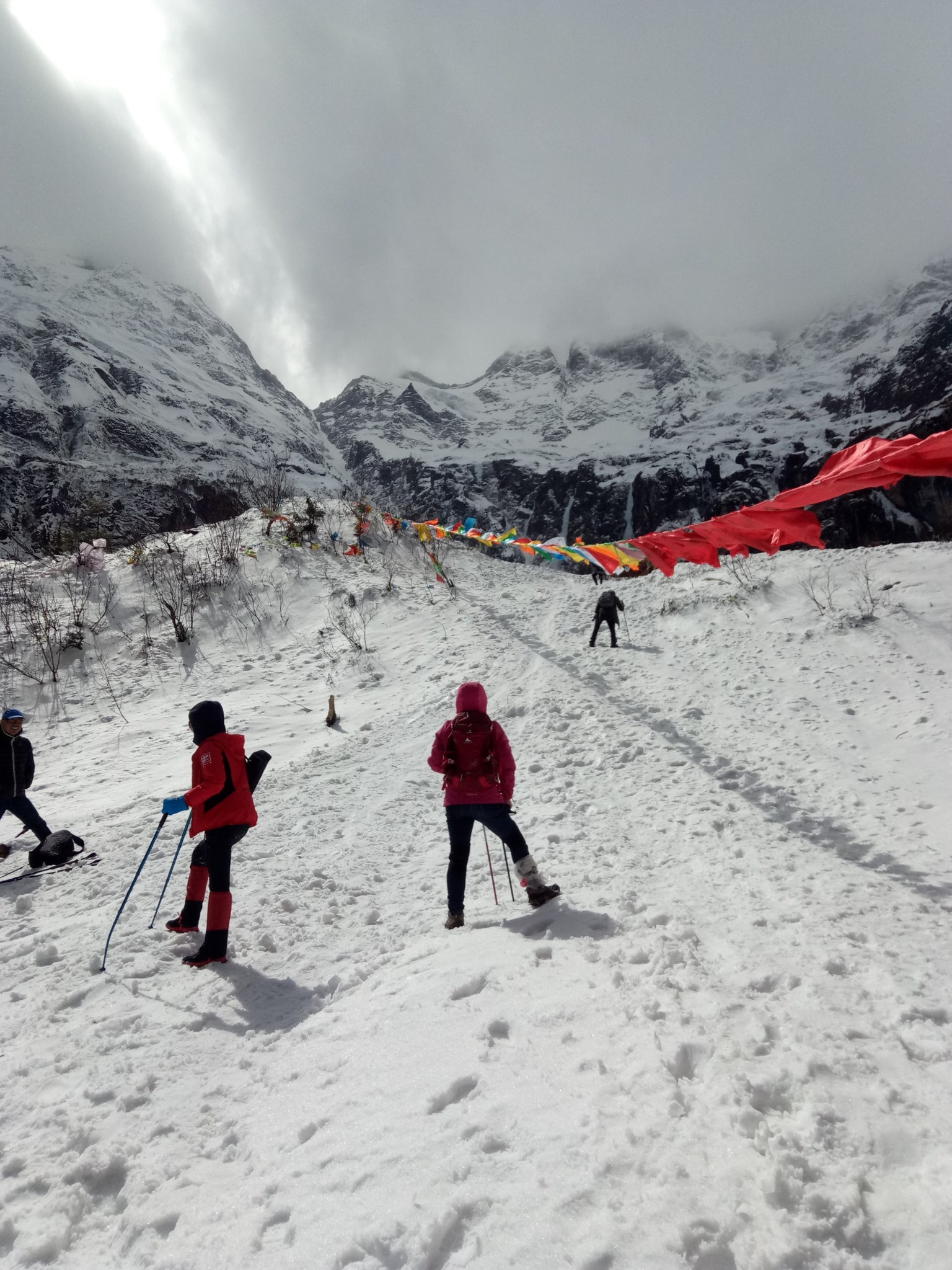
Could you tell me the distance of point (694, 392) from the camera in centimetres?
14975

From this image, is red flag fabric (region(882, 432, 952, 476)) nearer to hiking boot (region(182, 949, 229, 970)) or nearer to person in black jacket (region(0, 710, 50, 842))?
hiking boot (region(182, 949, 229, 970))

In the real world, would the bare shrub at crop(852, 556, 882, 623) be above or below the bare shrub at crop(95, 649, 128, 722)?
above

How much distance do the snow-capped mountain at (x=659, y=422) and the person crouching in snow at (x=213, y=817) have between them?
2437 inches

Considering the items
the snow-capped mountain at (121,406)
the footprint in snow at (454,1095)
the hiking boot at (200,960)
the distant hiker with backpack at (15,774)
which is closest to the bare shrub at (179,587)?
the distant hiker with backpack at (15,774)

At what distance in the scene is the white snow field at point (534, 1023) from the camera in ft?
6.03

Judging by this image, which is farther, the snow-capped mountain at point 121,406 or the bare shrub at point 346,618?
the snow-capped mountain at point 121,406

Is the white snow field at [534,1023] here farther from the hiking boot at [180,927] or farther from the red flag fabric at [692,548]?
the red flag fabric at [692,548]

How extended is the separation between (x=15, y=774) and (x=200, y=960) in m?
3.75

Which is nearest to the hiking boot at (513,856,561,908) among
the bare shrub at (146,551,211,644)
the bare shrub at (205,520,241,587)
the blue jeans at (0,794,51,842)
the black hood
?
the black hood

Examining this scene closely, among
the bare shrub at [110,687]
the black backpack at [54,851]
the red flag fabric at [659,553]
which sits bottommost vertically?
the black backpack at [54,851]

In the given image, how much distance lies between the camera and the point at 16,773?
19.2 feet

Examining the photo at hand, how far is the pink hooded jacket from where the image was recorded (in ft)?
13.2

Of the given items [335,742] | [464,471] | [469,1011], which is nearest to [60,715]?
[335,742]

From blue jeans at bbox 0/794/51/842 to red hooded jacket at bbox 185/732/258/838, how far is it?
3.33 meters
